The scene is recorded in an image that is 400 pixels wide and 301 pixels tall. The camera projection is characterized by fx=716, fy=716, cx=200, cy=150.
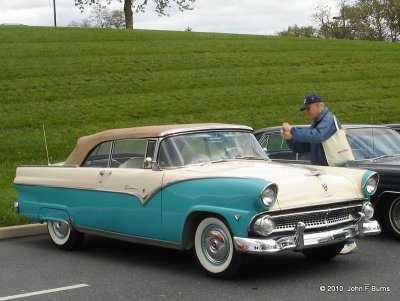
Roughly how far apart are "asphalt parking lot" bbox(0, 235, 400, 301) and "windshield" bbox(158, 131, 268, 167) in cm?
111

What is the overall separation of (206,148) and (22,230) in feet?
11.0

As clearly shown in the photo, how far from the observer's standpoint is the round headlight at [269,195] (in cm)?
623

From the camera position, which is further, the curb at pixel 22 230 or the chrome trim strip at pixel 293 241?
the curb at pixel 22 230

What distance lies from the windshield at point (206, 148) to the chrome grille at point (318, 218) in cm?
125

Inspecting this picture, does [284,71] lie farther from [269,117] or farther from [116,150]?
[116,150]

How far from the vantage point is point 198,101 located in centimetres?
2269

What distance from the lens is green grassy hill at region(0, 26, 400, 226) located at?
19906mm

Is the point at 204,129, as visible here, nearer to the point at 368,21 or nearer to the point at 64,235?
the point at 64,235

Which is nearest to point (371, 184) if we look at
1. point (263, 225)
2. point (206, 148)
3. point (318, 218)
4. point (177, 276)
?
point (318, 218)

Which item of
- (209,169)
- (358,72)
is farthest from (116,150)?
(358,72)

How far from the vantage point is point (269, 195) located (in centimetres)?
629

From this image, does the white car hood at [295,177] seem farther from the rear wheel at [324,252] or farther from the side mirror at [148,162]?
the rear wheel at [324,252]

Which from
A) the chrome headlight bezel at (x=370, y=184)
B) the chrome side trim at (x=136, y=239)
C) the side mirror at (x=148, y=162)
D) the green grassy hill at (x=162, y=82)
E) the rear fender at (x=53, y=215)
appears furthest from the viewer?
the green grassy hill at (x=162, y=82)

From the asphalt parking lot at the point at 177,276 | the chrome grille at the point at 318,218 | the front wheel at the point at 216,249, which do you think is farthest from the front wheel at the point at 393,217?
the front wheel at the point at 216,249
